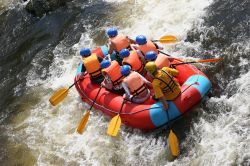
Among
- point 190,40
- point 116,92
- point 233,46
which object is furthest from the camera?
point 190,40

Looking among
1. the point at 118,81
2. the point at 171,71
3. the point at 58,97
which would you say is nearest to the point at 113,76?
the point at 118,81

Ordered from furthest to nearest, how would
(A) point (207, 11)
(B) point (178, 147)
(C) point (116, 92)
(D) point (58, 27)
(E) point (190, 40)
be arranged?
(D) point (58, 27) < (A) point (207, 11) < (E) point (190, 40) < (C) point (116, 92) < (B) point (178, 147)

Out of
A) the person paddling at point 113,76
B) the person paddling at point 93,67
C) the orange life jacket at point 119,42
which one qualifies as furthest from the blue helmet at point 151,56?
the person paddling at point 93,67

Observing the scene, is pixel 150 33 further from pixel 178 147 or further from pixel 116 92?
pixel 178 147

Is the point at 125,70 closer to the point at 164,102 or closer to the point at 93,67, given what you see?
the point at 164,102

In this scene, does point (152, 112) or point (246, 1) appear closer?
point (152, 112)

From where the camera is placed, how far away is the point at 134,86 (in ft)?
26.2

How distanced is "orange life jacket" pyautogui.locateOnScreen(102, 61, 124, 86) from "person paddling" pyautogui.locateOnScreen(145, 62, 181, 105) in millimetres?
1295

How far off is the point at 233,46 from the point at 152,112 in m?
3.09

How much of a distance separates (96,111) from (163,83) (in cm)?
233

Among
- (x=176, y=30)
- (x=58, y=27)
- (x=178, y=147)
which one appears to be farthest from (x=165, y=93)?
(x=58, y=27)

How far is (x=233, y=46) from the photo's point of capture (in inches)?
372

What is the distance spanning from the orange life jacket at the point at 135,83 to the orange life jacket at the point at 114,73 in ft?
2.10

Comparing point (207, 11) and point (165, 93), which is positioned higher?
point (165, 93)
